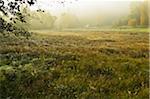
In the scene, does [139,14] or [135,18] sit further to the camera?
[139,14]

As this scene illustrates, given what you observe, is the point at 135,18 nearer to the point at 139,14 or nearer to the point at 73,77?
the point at 139,14

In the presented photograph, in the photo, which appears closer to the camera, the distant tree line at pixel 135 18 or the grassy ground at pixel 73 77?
the grassy ground at pixel 73 77

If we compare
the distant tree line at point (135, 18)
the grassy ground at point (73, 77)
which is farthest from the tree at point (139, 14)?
the grassy ground at point (73, 77)

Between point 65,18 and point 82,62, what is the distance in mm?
55562

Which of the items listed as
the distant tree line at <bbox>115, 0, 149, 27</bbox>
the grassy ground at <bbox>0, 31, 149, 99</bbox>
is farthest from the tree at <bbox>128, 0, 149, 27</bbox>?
the grassy ground at <bbox>0, 31, 149, 99</bbox>

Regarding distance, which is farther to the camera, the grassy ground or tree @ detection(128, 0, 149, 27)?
tree @ detection(128, 0, 149, 27)

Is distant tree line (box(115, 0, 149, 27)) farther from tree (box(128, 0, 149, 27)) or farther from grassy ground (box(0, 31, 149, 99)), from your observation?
grassy ground (box(0, 31, 149, 99))

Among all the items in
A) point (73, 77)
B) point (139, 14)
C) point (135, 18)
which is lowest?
point (135, 18)

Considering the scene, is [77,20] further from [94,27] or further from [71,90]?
[71,90]

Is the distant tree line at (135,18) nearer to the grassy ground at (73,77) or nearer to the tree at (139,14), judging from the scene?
the tree at (139,14)

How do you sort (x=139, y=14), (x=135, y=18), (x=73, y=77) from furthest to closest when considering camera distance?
(x=139, y=14), (x=135, y=18), (x=73, y=77)

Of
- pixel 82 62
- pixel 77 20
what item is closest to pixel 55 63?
pixel 82 62

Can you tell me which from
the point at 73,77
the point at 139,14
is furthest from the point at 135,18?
the point at 73,77

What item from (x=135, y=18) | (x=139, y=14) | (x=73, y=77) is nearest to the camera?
(x=73, y=77)
